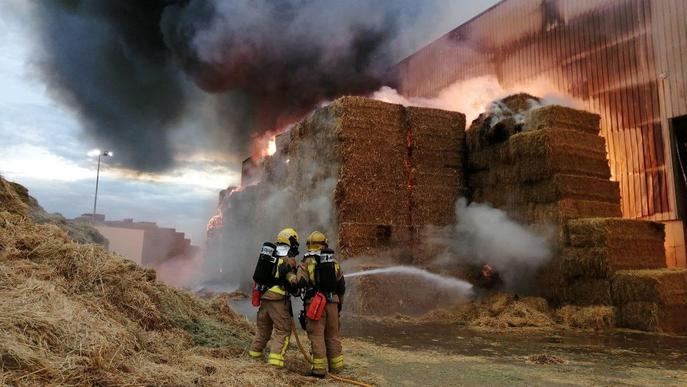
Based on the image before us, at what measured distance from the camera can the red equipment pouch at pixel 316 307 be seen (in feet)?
19.3

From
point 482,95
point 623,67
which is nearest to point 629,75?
point 623,67

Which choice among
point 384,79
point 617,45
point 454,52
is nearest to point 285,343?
point 617,45

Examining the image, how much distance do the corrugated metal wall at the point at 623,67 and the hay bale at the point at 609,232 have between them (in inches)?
77.5

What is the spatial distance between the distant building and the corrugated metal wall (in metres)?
23.3

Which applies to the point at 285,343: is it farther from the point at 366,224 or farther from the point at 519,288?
the point at 519,288

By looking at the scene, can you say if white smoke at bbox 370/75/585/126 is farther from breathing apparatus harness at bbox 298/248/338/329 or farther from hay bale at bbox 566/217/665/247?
breathing apparatus harness at bbox 298/248/338/329

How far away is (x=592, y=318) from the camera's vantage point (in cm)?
1013

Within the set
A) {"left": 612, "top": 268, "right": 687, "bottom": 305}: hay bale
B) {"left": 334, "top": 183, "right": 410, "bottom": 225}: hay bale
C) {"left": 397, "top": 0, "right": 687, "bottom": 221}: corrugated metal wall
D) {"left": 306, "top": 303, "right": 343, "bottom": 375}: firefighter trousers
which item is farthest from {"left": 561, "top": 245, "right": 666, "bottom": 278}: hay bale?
{"left": 306, "top": 303, "right": 343, "bottom": 375}: firefighter trousers

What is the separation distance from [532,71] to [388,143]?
6.72 meters

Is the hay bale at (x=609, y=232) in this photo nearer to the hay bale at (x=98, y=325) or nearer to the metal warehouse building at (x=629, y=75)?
the metal warehouse building at (x=629, y=75)

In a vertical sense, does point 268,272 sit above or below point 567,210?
below

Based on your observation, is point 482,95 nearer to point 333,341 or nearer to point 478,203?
point 478,203

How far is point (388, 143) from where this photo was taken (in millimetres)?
13297

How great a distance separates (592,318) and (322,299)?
689 cm
